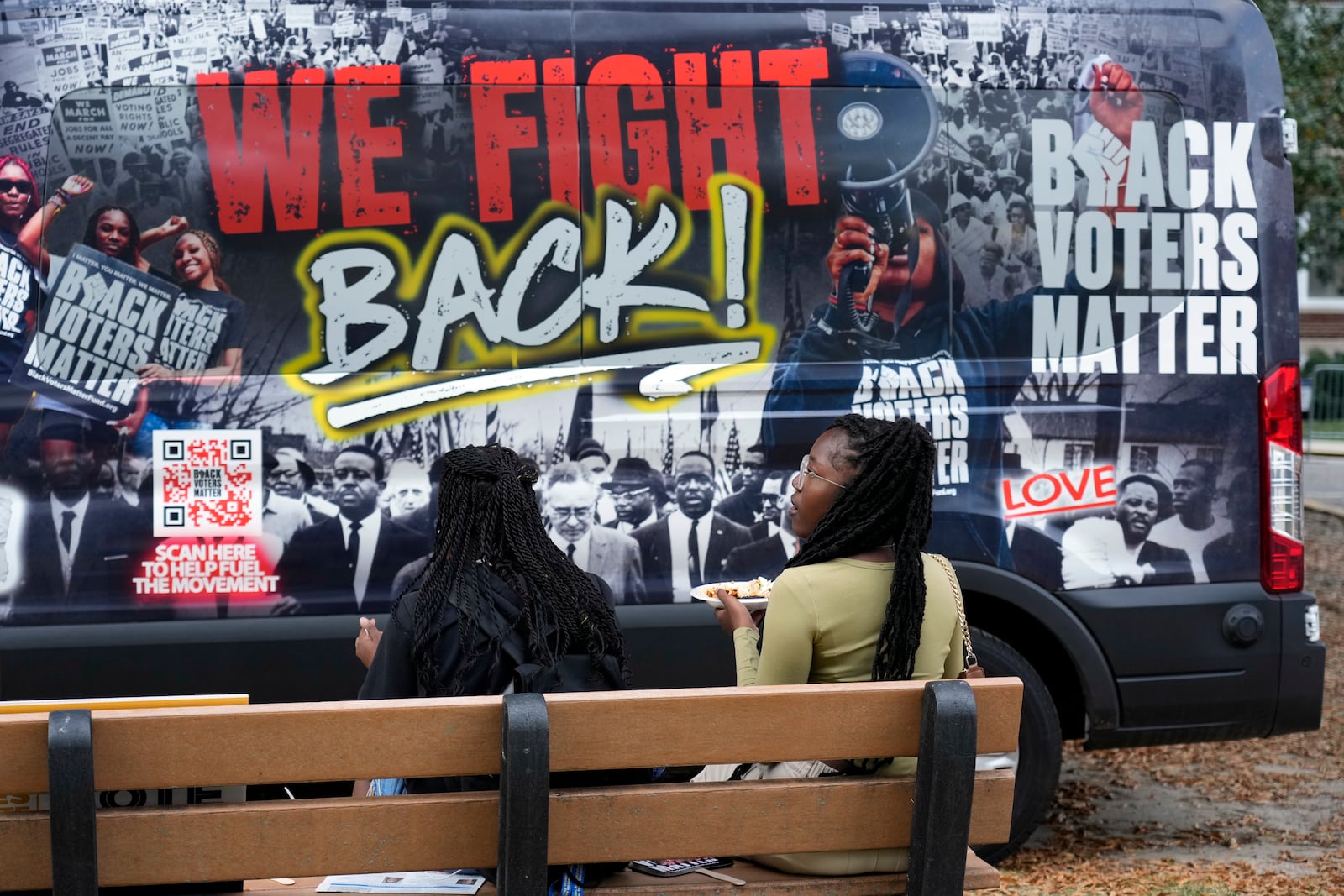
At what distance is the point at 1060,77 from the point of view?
489 centimetres

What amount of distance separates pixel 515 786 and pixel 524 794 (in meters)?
0.02

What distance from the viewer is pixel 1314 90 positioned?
11.2 metres

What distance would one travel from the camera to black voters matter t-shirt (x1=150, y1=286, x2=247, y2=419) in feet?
14.9

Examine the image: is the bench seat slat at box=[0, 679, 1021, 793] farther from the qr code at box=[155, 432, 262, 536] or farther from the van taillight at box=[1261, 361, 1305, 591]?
the van taillight at box=[1261, 361, 1305, 591]

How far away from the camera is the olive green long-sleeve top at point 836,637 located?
115 inches

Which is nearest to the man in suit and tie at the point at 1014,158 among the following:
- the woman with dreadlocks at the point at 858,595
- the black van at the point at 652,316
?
the black van at the point at 652,316

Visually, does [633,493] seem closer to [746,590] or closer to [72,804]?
[746,590]

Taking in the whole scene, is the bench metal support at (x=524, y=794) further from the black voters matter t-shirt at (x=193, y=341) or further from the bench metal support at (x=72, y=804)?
the black voters matter t-shirt at (x=193, y=341)

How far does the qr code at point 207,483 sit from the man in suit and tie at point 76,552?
11cm

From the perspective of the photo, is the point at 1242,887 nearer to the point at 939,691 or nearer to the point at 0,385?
the point at 939,691

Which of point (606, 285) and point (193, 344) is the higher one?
point (606, 285)

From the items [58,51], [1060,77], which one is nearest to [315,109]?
[58,51]

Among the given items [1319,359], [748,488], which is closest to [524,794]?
[748,488]

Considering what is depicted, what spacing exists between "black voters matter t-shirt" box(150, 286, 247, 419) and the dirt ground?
9.89ft
